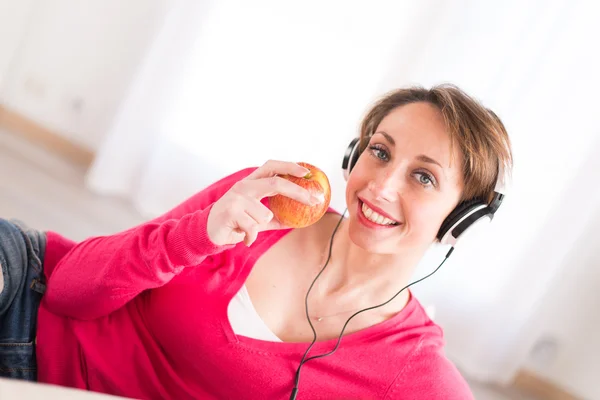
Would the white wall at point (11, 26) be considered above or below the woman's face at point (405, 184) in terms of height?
below

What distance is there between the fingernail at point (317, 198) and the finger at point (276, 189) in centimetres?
2

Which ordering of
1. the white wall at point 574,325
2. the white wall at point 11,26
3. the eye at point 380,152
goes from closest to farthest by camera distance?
the eye at point 380,152 → the white wall at point 574,325 → the white wall at point 11,26

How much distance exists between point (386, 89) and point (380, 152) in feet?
3.76

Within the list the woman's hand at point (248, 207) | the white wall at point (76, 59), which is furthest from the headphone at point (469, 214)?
the white wall at point (76, 59)

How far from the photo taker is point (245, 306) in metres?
1.13

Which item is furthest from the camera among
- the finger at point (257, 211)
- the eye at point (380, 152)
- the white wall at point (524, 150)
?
the white wall at point (524, 150)

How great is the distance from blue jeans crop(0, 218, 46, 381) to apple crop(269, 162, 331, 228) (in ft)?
1.62

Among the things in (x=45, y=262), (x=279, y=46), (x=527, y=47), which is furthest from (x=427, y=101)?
(x=279, y=46)

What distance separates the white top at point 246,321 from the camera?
3.64 ft

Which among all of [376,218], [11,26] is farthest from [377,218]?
[11,26]

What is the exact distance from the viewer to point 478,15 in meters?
2.00

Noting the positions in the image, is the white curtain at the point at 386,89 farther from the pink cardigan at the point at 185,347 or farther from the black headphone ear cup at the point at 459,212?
the pink cardigan at the point at 185,347

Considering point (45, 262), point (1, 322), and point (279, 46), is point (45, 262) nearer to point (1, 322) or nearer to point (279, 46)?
point (1, 322)

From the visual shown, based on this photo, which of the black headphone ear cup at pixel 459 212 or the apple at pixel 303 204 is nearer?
the apple at pixel 303 204
